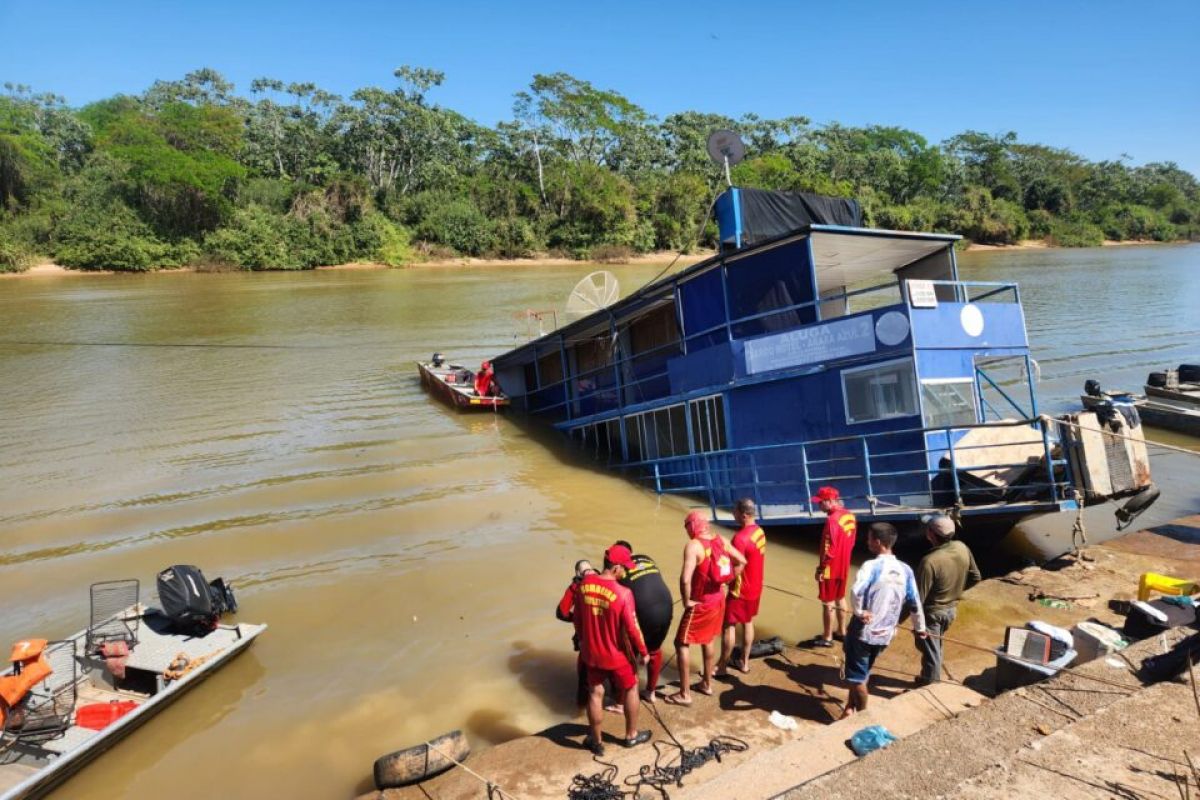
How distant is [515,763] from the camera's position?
577 centimetres

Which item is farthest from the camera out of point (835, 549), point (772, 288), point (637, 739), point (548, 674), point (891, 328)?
point (772, 288)

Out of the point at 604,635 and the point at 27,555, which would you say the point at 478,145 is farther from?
the point at 604,635

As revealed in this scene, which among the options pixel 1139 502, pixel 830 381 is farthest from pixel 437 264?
pixel 1139 502

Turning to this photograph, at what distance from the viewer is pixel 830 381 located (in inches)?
413

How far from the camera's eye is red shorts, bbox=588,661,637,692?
5.47 meters

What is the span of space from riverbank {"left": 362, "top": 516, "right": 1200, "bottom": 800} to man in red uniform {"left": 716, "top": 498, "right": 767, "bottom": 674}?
461mm

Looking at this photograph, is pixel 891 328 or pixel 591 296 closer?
pixel 891 328

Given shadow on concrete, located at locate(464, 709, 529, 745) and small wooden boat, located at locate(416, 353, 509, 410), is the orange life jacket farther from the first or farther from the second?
small wooden boat, located at locate(416, 353, 509, 410)

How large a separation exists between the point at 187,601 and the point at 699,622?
5.78m

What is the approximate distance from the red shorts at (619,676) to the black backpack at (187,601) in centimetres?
511

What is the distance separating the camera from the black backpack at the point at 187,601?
8.14 metres

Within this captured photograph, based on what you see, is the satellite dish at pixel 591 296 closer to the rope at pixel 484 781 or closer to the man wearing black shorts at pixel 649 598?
the man wearing black shorts at pixel 649 598

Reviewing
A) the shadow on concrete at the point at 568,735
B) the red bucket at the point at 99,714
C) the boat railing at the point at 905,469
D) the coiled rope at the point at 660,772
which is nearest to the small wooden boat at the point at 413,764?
the shadow on concrete at the point at 568,735

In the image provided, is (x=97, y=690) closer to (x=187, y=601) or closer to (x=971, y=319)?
(x=187, y=601)
